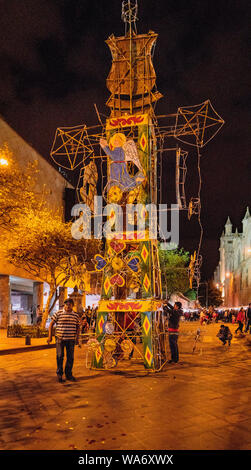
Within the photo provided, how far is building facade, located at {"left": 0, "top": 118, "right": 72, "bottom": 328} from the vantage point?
27.2 metres

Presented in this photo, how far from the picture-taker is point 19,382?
8.49 m

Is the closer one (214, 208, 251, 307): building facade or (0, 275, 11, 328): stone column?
(0, 275, 11, 328): stone column

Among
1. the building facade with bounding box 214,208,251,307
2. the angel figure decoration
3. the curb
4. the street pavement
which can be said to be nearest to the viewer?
the street pavement

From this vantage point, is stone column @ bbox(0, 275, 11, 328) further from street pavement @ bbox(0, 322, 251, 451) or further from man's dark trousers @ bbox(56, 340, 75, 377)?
man's dark trousers @ bbox(56, 340, 75, 377)

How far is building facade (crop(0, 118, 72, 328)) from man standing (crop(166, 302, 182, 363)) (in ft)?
39.7

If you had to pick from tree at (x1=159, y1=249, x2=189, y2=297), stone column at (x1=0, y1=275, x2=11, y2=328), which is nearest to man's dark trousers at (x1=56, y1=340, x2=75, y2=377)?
stone column at (x1=0, y1=275, x2=11, y2=328)

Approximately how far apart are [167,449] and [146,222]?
21.1ft

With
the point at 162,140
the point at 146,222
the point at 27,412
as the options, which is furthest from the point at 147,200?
the point at 27,412

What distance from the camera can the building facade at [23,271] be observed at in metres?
27.2

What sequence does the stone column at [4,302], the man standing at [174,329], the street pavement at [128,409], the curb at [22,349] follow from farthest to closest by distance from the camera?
the stone column at [4,302] → the curb at [22,349] → the man standing at [174,329] → the street pavement at [128,409]

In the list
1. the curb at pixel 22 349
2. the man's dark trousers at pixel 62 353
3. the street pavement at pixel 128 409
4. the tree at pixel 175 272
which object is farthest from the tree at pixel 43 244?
the tree at pixel 175 272

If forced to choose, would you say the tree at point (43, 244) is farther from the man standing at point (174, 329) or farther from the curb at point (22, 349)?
the man standing at point (174, 329)

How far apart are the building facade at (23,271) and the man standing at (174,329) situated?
12106 mm

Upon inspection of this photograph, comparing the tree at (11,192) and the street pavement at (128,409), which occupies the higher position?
the tree at (11,192)
